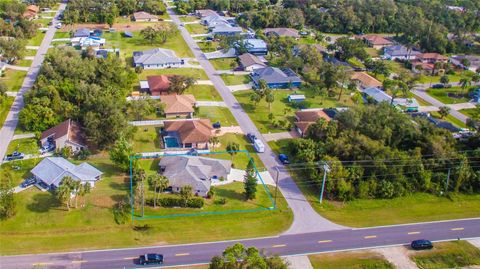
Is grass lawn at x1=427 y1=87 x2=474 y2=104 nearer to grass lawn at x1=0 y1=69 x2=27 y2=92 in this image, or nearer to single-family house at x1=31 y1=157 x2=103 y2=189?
single-family house at x1=31 y1=157 x2=103 y2=189

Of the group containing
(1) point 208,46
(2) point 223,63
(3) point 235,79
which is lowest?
(3) point 235,79

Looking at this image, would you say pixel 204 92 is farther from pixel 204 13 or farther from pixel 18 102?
pixel 204 13

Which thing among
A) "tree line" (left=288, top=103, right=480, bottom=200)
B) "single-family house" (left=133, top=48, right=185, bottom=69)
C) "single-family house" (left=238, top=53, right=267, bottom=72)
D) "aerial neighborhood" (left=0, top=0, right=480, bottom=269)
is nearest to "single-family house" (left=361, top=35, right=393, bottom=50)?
"aerial neighborhood" (left=0, top=0, right=480, bottom=269)

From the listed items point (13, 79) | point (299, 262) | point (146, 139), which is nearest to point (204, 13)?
point (13, 79)

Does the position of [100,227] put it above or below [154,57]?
below

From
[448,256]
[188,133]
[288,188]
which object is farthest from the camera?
[188,133]

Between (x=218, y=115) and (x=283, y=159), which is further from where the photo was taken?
(x=218, y=115)

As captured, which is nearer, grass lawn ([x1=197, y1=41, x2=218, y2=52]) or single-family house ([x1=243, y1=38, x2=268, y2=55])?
single-family house ([x1=243, y1=38, x2=268, y2=55])

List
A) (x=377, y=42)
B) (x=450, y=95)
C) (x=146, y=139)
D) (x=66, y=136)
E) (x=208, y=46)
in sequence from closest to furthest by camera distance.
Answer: (x=66, y=136)
(x=146, y=139)
(x=450, y=95)
(x=208, y=46)
(x=377, y=42)
